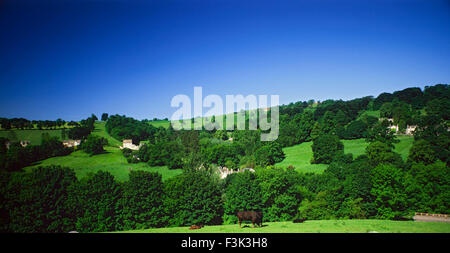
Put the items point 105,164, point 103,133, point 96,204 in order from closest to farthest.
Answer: point 96,204
point 105,164
point 103,133

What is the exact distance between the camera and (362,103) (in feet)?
289

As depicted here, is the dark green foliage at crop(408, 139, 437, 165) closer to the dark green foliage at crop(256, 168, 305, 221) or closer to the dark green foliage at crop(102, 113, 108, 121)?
the dark green foliage at crop(256, 168, 305, 221)

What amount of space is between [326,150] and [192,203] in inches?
1543

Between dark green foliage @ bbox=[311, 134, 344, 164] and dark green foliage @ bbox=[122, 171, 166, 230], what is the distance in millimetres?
39372

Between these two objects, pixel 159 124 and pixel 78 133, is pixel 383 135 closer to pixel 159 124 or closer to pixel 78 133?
pixel 78 133

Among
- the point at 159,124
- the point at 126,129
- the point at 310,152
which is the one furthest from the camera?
the point at 159,124

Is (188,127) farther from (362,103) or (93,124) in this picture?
(362,103)

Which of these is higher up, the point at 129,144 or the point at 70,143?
the point at 70,143

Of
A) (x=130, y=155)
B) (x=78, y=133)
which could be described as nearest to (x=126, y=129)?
(x=130, y=155)

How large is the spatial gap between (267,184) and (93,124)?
54.0m

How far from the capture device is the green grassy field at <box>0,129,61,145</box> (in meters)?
39.8

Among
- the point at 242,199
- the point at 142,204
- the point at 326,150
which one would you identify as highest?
the point at 326,150

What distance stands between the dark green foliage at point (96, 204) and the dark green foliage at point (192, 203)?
19.4ft

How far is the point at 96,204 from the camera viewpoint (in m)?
25.8
